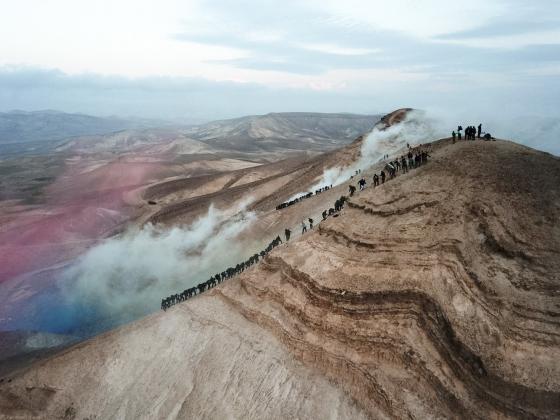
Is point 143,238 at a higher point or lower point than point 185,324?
lower

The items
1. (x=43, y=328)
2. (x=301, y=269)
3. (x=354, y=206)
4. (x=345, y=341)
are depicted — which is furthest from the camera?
(x=43, y=328)

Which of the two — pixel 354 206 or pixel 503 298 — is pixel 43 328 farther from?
pixel 503 298

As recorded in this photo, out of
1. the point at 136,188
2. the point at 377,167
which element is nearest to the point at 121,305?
the point at 377,167

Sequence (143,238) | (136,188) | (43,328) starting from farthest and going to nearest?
(136,188) < (143,238) < (43,328)

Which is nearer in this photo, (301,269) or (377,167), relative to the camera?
(301,269)

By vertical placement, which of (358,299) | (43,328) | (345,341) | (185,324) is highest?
(358,299)

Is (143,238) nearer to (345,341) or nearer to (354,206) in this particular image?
(354,206)
